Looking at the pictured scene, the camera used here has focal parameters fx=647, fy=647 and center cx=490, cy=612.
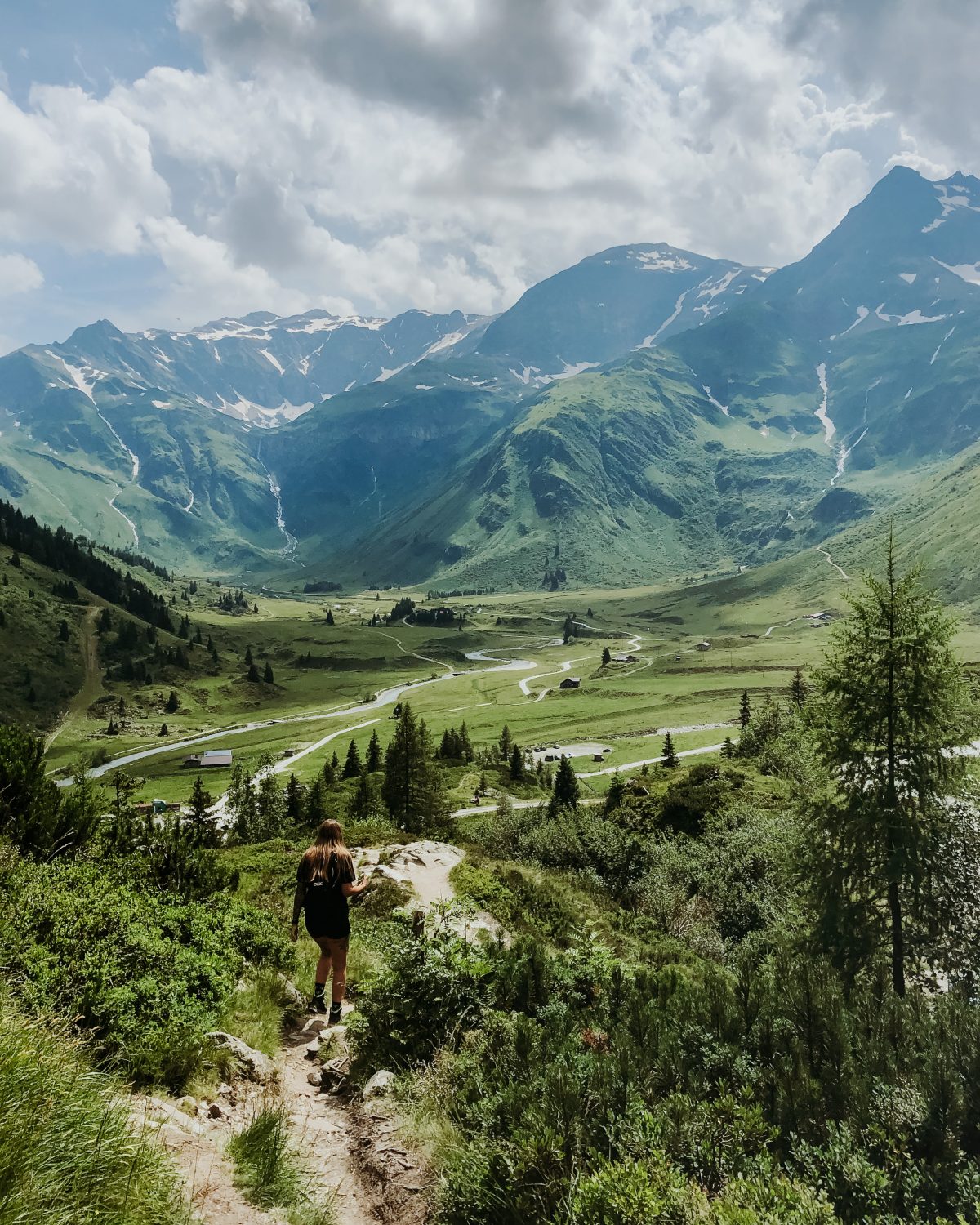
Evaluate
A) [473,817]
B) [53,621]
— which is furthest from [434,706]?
[53,621]

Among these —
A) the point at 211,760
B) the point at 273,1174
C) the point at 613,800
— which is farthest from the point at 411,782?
the point at 211,760

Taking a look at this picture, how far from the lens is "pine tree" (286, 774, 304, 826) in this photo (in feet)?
202

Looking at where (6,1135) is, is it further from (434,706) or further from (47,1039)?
(434,706)

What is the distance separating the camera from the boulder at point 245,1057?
30.5 feet

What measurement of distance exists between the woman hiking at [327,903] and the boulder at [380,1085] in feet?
9.62

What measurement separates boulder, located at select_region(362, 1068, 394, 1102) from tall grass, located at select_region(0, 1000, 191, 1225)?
3804 mm

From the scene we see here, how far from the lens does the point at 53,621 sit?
171 metres

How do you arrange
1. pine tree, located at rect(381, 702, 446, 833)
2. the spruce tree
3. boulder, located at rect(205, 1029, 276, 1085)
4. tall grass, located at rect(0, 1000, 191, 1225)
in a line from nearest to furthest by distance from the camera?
tall grass, located at rect(0, 1000, 191, 1225) < boulder, located at rect(205, 1029, 276, 1085) < pine tree, located at rect(381, 702, 446, 833) < the spruce tree

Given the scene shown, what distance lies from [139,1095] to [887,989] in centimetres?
1116

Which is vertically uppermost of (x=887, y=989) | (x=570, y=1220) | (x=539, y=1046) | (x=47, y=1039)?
(x=47, y=1039)

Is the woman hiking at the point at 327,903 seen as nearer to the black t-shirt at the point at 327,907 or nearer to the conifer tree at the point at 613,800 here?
the black t-shirt at the point at 327,907

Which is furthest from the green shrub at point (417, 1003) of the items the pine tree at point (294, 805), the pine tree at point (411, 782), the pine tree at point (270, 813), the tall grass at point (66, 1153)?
the pine tree at point (294, 805)

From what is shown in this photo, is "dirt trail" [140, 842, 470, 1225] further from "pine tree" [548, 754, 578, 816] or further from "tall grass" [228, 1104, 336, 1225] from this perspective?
"pine tree" [548, 754, 578, 816]

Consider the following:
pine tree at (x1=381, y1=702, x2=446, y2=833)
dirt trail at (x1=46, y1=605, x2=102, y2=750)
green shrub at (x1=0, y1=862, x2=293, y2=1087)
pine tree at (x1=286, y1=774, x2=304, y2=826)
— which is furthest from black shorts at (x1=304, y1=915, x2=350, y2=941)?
dirt trail at (x1=46, y1=605, x2=102, y2=750)
